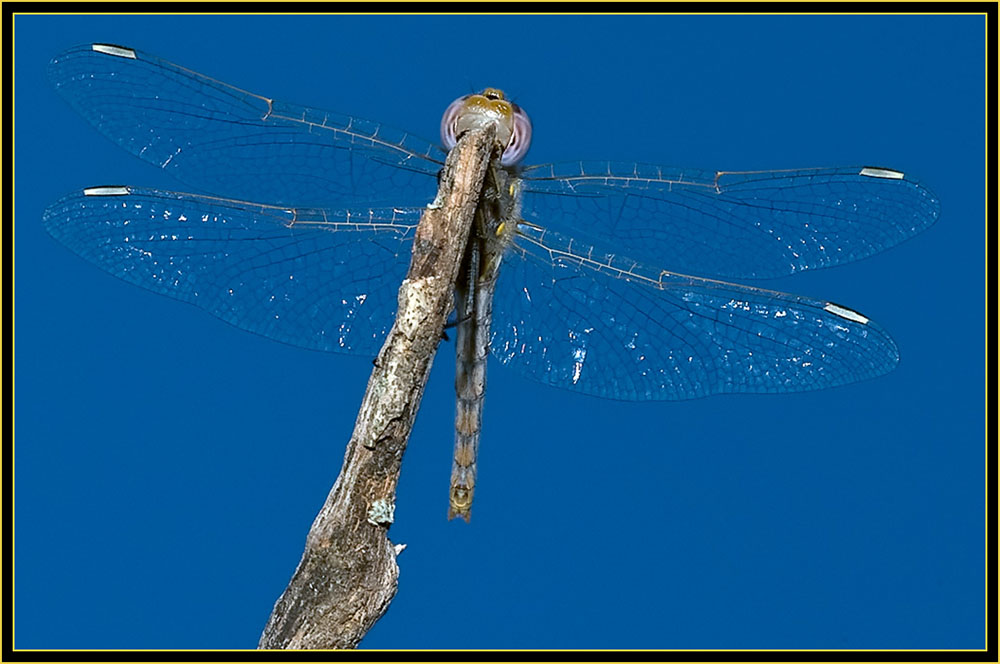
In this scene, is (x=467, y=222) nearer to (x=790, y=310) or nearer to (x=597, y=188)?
(x=597, y=188)

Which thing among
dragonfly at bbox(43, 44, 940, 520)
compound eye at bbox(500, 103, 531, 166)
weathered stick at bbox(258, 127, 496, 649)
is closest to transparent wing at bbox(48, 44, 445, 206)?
dragonfly at bbox(43, 44, 940, 520)

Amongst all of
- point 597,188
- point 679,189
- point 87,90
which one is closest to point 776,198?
point 679,189

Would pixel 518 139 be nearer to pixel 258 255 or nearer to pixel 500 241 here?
pixel 500 241

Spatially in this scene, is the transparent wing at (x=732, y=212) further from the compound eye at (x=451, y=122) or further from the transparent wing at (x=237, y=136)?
the transparent wing at (x=237, y=136)

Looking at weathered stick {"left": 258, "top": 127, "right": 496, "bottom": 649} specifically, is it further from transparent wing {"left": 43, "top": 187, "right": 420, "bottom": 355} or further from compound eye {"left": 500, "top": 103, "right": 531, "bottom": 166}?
transparent wing {"left": 43, "top": 187, "right": 420, "bottom": 355}

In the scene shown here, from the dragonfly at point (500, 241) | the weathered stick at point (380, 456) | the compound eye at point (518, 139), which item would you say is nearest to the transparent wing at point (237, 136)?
the dragonfly at point (500, 241)

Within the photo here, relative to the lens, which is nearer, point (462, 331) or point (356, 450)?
point (356, 450)

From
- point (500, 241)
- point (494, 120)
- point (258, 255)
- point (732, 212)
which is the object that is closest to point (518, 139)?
point (494, 120)
